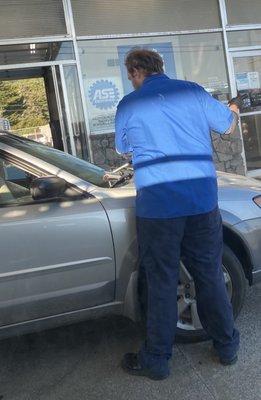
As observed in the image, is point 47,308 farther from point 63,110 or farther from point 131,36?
point 131,36

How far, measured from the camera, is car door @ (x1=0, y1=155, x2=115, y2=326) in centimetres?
322

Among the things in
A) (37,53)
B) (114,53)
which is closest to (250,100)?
(114,53)

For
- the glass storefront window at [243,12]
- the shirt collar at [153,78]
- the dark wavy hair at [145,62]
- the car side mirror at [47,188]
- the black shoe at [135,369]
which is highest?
the glass storefront window at [243,12]

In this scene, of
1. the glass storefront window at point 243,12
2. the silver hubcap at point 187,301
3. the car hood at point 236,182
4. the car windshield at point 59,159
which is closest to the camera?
the silver hubcap at point 187,301

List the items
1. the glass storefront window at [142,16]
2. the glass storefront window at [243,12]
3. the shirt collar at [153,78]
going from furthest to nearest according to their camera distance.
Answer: the glass storefront window at [243,12]
the glass storefront window at [142,16]
the shirt collar at [153,78]

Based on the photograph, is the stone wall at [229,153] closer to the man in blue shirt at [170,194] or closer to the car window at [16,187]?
the man in blue shirt at [170,194]

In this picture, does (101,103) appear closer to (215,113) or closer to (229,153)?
(229,153)

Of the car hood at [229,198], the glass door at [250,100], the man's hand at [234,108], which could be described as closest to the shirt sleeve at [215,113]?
the man's hand at [234,108]

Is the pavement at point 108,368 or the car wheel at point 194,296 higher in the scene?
the car wheel at point 194,296

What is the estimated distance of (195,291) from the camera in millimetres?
3473

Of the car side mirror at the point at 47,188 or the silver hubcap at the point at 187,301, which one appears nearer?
the car side mirror at the point at 47,188

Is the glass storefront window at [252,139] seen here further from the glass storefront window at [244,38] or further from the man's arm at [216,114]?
the man's arm at [216,114]

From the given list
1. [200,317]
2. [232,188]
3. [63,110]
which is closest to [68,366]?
[200,317]

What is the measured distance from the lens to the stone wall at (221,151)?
918cm
